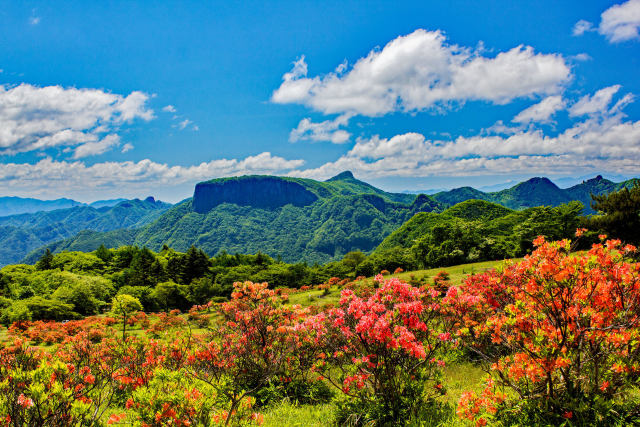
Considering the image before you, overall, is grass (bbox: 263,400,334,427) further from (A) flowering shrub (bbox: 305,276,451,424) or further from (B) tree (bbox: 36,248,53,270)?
(B) tree (bbox: 36,248,53,270)

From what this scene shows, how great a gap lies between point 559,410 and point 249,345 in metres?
5.92

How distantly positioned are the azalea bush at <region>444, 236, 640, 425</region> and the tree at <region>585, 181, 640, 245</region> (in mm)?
23641

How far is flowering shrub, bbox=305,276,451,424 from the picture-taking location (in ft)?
15.5

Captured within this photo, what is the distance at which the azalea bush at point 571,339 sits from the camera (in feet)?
12.4

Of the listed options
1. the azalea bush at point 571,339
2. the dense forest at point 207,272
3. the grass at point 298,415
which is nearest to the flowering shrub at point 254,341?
the grass at point 298,415

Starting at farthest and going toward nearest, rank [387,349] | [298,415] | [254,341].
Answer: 1. [254,341]
2. [298,415]
3. [387,349]

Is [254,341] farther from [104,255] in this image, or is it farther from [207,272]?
[104,255]

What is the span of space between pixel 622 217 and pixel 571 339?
25.8m

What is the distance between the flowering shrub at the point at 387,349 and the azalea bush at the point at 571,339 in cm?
106

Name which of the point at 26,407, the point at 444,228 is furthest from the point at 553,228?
the point at 26,407

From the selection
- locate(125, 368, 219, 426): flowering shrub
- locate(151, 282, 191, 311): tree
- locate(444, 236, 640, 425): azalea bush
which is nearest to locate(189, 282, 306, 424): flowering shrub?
locate(125, 368, 219, 426): flowering shrub

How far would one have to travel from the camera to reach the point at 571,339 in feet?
11.9

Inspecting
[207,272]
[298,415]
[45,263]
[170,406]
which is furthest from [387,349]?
[45,263]

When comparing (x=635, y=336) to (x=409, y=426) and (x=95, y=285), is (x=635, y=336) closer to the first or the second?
(x=409, y=426)
